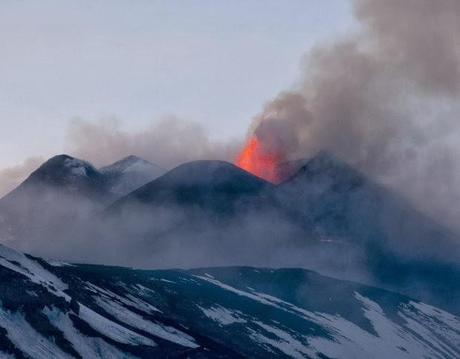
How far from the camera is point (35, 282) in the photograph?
114m

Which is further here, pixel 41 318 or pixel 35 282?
pixel 35 282

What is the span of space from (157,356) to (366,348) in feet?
296

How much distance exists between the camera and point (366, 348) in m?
184

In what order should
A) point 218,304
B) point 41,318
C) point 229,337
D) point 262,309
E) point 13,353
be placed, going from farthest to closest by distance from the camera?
1. point 262,309
2. point 218,304
3. point 229,337
4. point 41,318
5. point 13,353

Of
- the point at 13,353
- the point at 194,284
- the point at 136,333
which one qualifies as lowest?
the point at 13,353

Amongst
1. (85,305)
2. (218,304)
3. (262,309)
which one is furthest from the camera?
(262,309)

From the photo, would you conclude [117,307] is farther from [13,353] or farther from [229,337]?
[13,353]

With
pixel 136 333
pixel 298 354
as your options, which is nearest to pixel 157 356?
pixel 136 333

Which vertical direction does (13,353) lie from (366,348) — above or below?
below

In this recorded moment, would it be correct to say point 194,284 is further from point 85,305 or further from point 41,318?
point 41,318

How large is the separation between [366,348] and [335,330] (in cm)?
978

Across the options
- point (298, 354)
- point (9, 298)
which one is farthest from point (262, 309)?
point (9, 298)

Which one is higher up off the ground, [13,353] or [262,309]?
[262,309]

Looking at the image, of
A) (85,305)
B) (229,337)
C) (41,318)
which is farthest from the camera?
(229,337)
